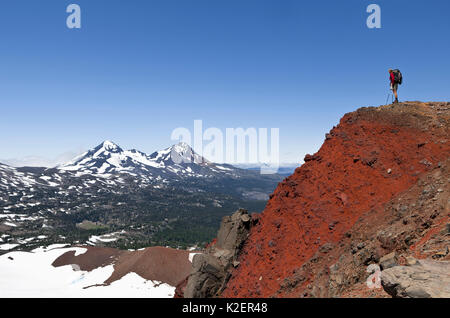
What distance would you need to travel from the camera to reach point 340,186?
20.4 meters

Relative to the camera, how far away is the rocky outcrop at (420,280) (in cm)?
847

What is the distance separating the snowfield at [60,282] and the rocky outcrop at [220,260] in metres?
45.3

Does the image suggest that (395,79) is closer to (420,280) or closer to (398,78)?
(398,78)

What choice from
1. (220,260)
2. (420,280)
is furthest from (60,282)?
(420,280)

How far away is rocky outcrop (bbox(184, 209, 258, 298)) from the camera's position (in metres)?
21.6

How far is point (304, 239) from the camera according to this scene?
61.7ft

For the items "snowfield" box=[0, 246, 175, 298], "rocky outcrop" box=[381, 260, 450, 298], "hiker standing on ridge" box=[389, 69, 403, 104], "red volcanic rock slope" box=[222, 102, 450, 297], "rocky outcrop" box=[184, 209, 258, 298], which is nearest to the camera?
"rocky outcrop" box=[381, 260, 450, 298]

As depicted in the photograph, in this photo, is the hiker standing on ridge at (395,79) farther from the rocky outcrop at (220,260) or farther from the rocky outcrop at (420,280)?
the rocky outcrop at (420,280)

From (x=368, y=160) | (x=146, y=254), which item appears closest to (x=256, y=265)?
(x=368, y=160)

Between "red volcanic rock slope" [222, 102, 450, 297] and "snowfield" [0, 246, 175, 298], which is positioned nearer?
"red volcanic rock slope" [222, 102, 450, 297]

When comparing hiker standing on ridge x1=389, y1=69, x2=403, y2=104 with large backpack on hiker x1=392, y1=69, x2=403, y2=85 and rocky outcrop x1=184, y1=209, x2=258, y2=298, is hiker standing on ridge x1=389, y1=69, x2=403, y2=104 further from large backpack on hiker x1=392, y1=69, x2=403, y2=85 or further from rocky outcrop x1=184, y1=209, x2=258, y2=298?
rocky outcrop x1=184, y1=209, x2=258, y2=298

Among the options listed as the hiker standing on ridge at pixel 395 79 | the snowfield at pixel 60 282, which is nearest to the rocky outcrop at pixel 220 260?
the hiker standing on ridge at pixel 395 79

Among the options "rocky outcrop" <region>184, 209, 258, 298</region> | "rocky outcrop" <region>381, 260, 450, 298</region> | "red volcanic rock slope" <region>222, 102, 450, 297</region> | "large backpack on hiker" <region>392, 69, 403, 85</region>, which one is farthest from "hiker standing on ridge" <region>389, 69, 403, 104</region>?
"rocky outcrop" <region>381, 260, 450, 298</region>

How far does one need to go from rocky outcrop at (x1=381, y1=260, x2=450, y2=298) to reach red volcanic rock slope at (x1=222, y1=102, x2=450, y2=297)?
6840 millimetres
